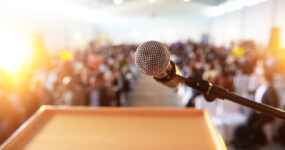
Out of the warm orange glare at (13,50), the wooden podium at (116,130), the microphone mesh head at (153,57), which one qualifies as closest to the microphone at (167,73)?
the microphone mesh head at (153,57)

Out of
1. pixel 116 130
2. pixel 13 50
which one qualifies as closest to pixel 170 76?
pixel 116 130

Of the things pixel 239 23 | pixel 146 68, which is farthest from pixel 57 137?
pixel 239 23

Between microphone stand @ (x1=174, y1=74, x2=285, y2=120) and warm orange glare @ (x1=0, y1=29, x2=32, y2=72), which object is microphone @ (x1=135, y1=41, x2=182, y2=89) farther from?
warm orange glare @ (x1=0, y1=29, x2=32, y2=72)

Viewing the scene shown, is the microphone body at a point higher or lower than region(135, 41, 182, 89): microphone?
lower

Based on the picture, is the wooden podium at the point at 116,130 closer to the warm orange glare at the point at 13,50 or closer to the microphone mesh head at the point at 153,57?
the microphone mesh head at the point at 153,57

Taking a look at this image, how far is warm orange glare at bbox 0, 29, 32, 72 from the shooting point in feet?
24.0

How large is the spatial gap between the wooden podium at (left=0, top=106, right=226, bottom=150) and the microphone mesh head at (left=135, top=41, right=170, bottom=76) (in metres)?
0.32

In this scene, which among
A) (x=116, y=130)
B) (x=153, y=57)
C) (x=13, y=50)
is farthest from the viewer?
(x=13, y=50)

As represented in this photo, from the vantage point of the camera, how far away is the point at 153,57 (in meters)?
0.74

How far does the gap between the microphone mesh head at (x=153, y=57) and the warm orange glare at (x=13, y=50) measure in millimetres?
6885

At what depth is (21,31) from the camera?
8734 millimetres

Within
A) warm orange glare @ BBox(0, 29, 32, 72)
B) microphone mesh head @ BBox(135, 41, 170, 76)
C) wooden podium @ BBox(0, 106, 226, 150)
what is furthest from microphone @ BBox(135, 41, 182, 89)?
warm orange glare @ BBox(0, 29, 32, 72)

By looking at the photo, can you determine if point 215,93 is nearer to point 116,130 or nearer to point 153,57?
point 153,57

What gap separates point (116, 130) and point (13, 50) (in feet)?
26.8
